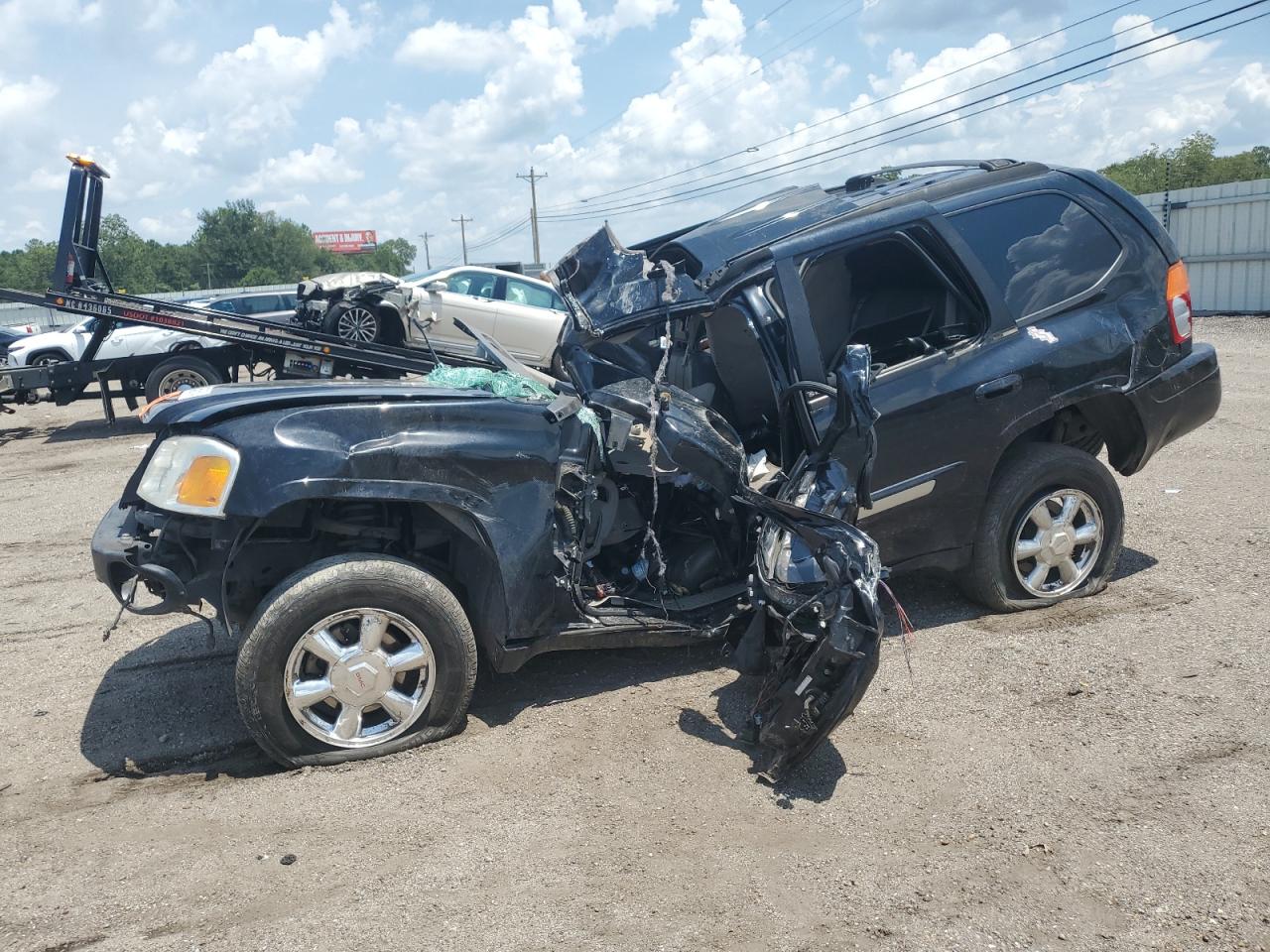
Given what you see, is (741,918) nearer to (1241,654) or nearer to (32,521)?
(1241,654)

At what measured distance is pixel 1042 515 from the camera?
486cm

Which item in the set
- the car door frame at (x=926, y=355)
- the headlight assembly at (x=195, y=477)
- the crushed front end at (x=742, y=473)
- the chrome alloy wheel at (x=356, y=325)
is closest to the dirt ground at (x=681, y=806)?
the crushed front end at (x=742, y=473)

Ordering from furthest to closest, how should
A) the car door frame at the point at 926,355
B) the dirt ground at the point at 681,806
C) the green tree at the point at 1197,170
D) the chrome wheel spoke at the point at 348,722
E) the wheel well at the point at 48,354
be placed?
the green tree at the point at 1197,170
the wheel well at the point at 48,354
the car door frame at the point at 926,355
the chrome wheel spoke at the point at 348,722
the dirt ground at the point at 681,806

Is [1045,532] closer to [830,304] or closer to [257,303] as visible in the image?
[830,304]

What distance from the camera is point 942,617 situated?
504 cm

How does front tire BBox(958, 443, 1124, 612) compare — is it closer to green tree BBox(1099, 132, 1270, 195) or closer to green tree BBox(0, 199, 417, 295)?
green tree BBox(1099, 132, 1270, 195)

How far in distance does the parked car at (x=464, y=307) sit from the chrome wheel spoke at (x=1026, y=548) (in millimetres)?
9316

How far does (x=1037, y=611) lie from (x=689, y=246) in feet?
8.38

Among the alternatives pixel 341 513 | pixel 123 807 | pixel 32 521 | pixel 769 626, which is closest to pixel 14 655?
pixel 123 807

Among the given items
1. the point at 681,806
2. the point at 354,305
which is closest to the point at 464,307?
the point at 354,305

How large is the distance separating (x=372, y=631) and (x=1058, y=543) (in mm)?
3372

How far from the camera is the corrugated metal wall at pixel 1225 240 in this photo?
2116 cm

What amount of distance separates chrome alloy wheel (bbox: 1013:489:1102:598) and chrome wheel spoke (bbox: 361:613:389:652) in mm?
3061

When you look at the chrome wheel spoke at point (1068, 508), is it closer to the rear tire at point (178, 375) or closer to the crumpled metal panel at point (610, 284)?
the crumpled metal panel at point (610, 284)
